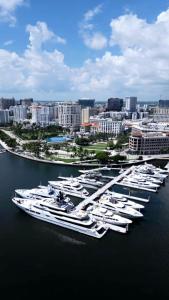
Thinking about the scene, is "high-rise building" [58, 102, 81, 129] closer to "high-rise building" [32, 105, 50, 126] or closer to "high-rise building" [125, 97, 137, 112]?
"high-rise building" [32, 105, 50, 126]

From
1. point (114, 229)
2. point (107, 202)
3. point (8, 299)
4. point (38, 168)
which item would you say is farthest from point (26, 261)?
point (38, 168)

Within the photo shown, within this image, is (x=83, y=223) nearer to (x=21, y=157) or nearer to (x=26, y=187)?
(x=26, y=187)

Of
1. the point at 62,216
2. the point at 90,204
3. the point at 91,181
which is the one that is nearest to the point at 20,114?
the point at 91,181

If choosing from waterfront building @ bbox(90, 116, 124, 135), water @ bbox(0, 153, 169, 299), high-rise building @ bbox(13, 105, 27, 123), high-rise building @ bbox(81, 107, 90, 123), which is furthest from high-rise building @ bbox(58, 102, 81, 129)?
water @ bbox(0, 153, 169, 299)

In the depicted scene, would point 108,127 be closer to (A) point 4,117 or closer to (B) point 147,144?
(B) point 147,144

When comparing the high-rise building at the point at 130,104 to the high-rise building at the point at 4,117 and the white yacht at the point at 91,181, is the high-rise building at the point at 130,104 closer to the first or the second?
the high-rise building at the point at 4,117

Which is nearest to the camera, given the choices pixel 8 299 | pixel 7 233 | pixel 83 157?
pixel 8 299
